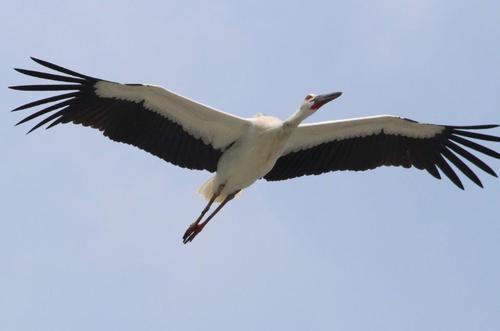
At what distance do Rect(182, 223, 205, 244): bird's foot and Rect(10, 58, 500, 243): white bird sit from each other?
13mm

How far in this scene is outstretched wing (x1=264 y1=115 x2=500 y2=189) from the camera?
17.8 m

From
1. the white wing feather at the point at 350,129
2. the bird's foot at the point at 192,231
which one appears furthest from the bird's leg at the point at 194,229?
the white wing feather at the point at 350,129

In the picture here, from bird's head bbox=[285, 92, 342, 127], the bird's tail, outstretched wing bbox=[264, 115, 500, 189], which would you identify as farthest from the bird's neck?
the bird's tail

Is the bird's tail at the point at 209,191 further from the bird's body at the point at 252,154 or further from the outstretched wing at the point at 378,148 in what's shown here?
the outstretched wing at the point at 378,148

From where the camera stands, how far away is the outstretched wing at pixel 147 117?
16625 mm

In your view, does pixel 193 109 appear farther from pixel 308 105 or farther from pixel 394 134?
pixel 394 134

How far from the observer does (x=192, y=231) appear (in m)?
17.7

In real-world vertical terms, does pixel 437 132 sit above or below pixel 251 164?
above

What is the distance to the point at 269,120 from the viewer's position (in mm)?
16953

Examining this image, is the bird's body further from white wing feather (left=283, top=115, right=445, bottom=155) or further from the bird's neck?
white wing feather (left=283, top=115, right=445, bottom=155)

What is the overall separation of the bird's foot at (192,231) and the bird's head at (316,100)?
2130 mm

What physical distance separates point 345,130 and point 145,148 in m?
2.66

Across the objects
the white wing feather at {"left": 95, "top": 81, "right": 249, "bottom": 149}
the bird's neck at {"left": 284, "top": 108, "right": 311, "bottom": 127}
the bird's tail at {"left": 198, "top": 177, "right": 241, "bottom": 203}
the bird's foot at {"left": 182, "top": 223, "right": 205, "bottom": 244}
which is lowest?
the bird's foot at {"left": 182, "top": 223, "right": 205, "bottom": 244}

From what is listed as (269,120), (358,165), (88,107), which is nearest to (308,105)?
(269,120)
